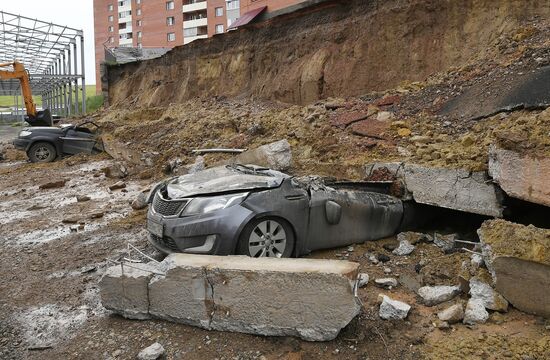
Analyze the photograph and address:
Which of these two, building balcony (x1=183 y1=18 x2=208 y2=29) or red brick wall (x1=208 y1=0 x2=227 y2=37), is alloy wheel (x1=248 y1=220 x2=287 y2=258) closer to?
red brick wall (x1=208 y1=0 x2=227 y2=37)

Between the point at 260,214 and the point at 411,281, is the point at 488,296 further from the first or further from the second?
the point at 260,214

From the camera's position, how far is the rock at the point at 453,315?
3.61m

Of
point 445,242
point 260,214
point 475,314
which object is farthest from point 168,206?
point 445,242

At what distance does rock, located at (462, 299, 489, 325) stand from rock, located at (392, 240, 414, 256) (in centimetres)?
143

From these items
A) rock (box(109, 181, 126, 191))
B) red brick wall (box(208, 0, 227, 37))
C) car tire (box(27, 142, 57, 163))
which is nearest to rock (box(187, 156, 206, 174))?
rock (box(109, 181, 126, 191))

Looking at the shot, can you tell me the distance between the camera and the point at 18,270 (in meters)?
5.35

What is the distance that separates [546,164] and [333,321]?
2.50 meters

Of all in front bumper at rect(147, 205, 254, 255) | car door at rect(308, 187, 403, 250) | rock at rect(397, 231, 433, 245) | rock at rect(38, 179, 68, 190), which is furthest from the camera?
rock at rect(38, 179, 68, 190)

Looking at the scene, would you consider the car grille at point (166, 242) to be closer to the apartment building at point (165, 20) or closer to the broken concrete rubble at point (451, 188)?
the broken concrete rubble at point (451, 188)

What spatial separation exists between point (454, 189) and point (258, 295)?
9.30ft

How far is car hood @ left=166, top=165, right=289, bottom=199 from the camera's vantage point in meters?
4.77

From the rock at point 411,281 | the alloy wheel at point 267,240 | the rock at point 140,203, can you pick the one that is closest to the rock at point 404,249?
the rock at point 411,281

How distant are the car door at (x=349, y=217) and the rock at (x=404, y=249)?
1.23 ft

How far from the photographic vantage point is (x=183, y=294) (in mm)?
3756
